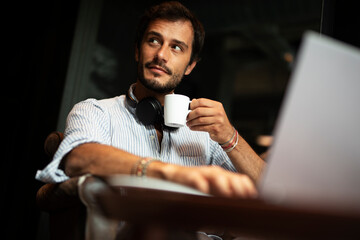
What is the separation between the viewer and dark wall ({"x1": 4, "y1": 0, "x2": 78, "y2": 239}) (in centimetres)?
250

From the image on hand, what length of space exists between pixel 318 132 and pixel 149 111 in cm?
106

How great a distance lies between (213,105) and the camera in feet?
4.61

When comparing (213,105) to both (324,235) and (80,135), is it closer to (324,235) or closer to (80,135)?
(80,135)

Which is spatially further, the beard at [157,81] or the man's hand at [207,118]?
the beard at [157,81]

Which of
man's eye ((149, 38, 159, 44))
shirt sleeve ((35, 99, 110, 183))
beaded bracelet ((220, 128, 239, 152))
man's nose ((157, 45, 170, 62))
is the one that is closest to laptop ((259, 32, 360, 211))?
shirt sleeve ((35, 99, 110, 183))

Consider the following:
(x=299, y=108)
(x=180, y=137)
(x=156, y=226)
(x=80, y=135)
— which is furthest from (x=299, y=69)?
(x=180, y=137)

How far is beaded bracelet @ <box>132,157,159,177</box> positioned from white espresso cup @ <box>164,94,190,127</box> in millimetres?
493

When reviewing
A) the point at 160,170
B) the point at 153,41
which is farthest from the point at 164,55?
the point at 160,170

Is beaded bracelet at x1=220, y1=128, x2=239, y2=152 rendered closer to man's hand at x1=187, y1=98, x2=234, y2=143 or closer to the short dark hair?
man's hand at x1=187, y1=98, x2=234, y2=143

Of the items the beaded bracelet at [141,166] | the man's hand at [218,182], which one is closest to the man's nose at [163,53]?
the beaded bracelet at [141,166]

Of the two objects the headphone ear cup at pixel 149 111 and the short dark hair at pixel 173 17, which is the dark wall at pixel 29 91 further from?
the headphone ear cup at pixel 149 111

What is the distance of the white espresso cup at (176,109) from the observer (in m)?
1.33

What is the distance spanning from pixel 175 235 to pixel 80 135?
61 centimetres

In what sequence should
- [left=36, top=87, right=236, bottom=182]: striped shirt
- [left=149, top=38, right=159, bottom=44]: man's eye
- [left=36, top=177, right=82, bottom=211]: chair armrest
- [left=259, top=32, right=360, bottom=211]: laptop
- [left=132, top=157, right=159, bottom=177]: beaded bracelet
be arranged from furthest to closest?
[left=149, top=38, right=159, bottom=44]: man's eye → [left=36, top=87, right=236, bottom=182]: striped shirt → [left=36, top=177, right=82, bottom=211]: chair armrest → [left=132, top=157, right=159, bottom=177]: beaded bracelet → [left=259, top=32, right=360, bottom=211]: laptop
